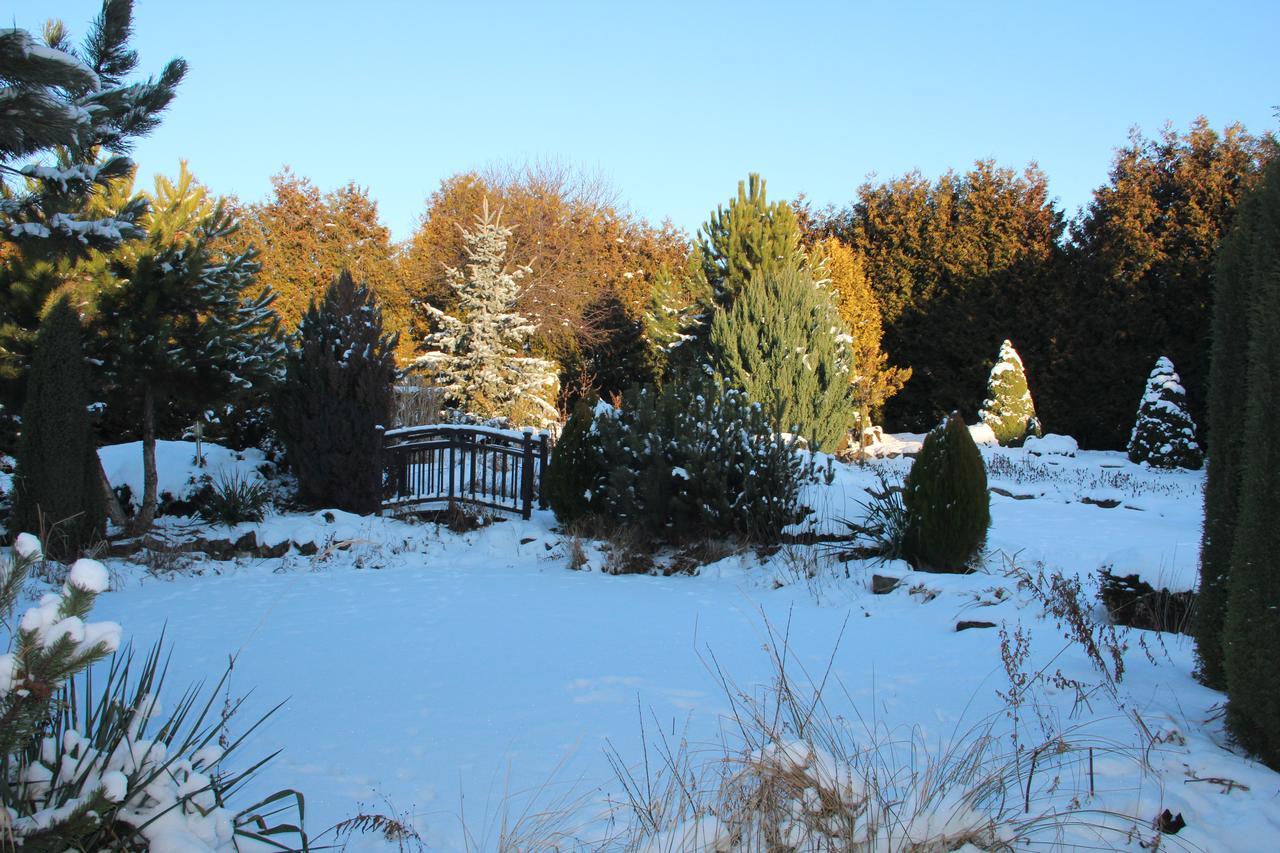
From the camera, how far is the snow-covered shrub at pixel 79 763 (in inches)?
48.9

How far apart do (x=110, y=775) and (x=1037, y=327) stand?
17.4 meters

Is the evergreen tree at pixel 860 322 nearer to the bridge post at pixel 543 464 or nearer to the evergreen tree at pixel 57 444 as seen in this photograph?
the bridge post at pixel 543 464

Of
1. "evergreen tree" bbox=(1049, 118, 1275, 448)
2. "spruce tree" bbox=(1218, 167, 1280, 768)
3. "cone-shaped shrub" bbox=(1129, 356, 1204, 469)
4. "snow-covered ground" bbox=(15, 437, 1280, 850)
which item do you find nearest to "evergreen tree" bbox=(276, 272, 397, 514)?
"snow-covered ground" bbox=(15, 437, 1280, 850)

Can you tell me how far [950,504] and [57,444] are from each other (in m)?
6.88

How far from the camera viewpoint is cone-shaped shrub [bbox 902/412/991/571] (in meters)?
5.77

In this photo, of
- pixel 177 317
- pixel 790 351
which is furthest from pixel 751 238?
pixel 177 317

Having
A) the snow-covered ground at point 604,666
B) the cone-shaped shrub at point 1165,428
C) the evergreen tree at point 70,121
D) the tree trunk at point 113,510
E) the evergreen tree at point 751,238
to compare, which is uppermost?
the evergreen tree at point 751,238

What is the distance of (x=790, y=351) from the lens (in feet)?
37.6

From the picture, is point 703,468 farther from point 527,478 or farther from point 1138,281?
point 1138,281

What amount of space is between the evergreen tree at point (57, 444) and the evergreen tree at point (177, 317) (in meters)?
0.79

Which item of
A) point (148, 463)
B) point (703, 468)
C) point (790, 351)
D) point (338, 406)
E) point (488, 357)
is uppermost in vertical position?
point (488, 357)

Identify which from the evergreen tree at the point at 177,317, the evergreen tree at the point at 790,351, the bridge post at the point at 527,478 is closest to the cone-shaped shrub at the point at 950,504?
the bridge post at the point at 527,478

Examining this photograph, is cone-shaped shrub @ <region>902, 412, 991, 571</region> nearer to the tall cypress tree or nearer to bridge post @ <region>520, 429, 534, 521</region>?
the tall cypress tree

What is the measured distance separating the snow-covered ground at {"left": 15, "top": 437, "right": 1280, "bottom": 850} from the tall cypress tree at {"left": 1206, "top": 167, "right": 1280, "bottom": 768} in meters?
0.18
